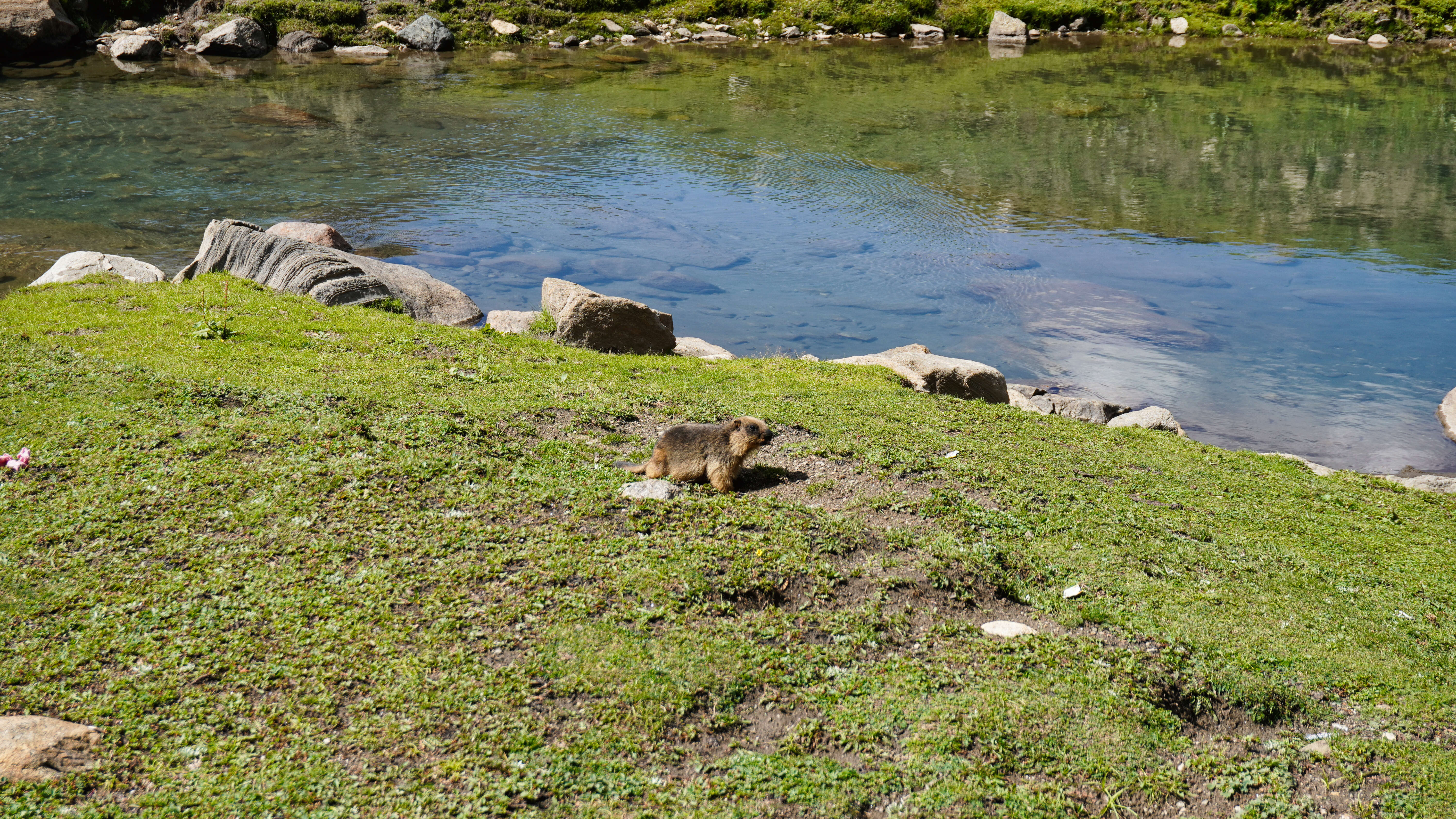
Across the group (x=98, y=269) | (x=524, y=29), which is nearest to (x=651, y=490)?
(x=98, y=269)

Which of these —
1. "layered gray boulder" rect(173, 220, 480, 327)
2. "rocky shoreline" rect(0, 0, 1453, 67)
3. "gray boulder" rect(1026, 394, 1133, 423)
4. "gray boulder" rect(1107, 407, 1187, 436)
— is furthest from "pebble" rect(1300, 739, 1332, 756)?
"rocky shoreline" rect(0, 0, 1453, 67)

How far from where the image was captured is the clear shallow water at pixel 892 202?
63.1 ft

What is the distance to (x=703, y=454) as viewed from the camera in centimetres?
895

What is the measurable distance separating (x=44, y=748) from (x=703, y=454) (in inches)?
210

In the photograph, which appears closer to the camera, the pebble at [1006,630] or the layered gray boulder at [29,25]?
the pebble at [1006,630]

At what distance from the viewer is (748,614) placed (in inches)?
277

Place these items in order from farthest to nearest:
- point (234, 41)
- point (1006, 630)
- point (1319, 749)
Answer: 1. point (234, 41)
2. point (1006, 630)
3. point (1319, 749)

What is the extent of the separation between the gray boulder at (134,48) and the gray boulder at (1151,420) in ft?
170

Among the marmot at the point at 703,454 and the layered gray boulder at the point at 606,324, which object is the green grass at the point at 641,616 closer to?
the marmot at the point at 703,454

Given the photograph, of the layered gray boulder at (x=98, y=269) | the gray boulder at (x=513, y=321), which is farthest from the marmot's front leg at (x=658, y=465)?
the layered gray boulder at (x=98, y=269)

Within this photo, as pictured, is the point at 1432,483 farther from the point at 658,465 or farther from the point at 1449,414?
the point at 658,465

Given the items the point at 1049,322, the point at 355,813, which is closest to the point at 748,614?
the point at 355,813

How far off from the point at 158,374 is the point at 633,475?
5.78 meters

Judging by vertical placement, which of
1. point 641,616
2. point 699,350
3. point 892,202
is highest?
point 892,202
